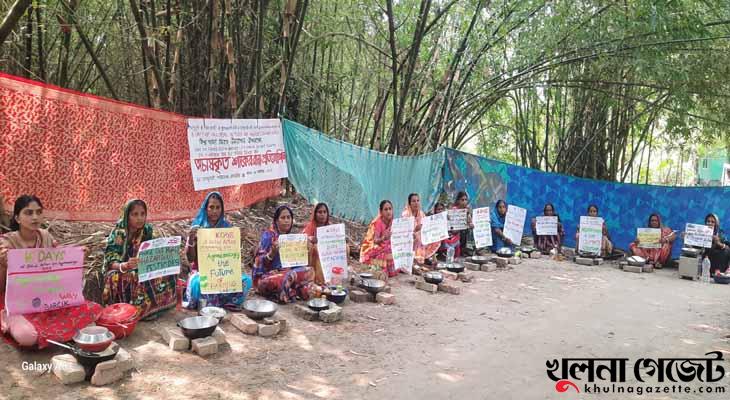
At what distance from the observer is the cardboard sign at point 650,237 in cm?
761

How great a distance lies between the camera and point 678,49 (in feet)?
20.0

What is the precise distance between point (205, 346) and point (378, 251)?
118 inches

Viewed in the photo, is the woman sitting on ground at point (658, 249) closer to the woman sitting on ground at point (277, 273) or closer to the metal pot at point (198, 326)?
the woman sitting on ground at point (277, 273)

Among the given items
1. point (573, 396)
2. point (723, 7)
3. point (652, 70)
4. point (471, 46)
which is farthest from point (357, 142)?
point (573, 396)

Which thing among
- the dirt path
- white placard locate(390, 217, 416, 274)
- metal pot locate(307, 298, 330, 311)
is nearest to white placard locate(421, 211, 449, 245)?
white placard locate(390, 217, 416, 274)

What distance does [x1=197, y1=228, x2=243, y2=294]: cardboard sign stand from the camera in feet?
12.5

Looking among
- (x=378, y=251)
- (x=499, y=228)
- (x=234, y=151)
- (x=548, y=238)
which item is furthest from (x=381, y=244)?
(x=548, y=238)

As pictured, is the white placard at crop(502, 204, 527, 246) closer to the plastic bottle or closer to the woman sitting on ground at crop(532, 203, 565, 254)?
the woman sitting on ground at crop(532, 203, 565, 254)

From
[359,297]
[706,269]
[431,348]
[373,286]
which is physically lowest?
[431,348]

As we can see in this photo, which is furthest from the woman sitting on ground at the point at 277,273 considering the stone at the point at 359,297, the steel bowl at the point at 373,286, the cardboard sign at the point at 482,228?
the cardboard sign at the point at 482,228

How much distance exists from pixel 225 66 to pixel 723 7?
582cm

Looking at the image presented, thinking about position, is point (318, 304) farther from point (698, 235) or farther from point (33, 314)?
point (698, 235)

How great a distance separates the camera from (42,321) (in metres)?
2.96

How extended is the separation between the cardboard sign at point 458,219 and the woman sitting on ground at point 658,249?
2941 millimetres
